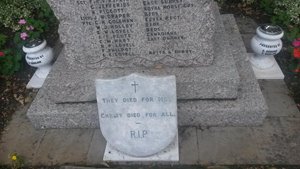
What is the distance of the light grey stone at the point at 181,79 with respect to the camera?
3.16 meters

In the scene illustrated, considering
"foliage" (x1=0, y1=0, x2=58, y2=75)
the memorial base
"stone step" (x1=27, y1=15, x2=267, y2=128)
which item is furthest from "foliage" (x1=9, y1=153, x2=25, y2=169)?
"foliage" (x1=0, y1=0, x2=58, y2=75)

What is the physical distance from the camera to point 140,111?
2.82 meters

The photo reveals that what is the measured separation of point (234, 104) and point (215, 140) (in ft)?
1.39

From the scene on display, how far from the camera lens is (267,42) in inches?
146

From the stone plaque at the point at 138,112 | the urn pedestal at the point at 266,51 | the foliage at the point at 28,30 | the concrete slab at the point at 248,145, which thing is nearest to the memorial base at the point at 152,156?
the stone plaque at the point at 138,112

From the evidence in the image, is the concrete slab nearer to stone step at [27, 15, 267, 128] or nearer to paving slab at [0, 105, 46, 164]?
stone step at [27, 15, 267, 128]

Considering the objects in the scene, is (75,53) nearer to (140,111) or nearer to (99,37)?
(99,37)

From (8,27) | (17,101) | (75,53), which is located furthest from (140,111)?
(8,27)

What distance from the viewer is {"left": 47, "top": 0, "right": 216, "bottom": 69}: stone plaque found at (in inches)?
121

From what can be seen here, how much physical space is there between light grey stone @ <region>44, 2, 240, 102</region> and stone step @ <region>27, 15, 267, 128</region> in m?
0.08

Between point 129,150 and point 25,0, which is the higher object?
point 25,0

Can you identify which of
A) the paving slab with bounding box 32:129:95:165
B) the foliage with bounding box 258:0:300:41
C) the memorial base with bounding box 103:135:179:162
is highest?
the foliage with bounding box 258:0:300:41

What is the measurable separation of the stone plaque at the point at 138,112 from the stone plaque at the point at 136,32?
2.28 ft

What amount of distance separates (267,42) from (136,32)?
63.4 inches
